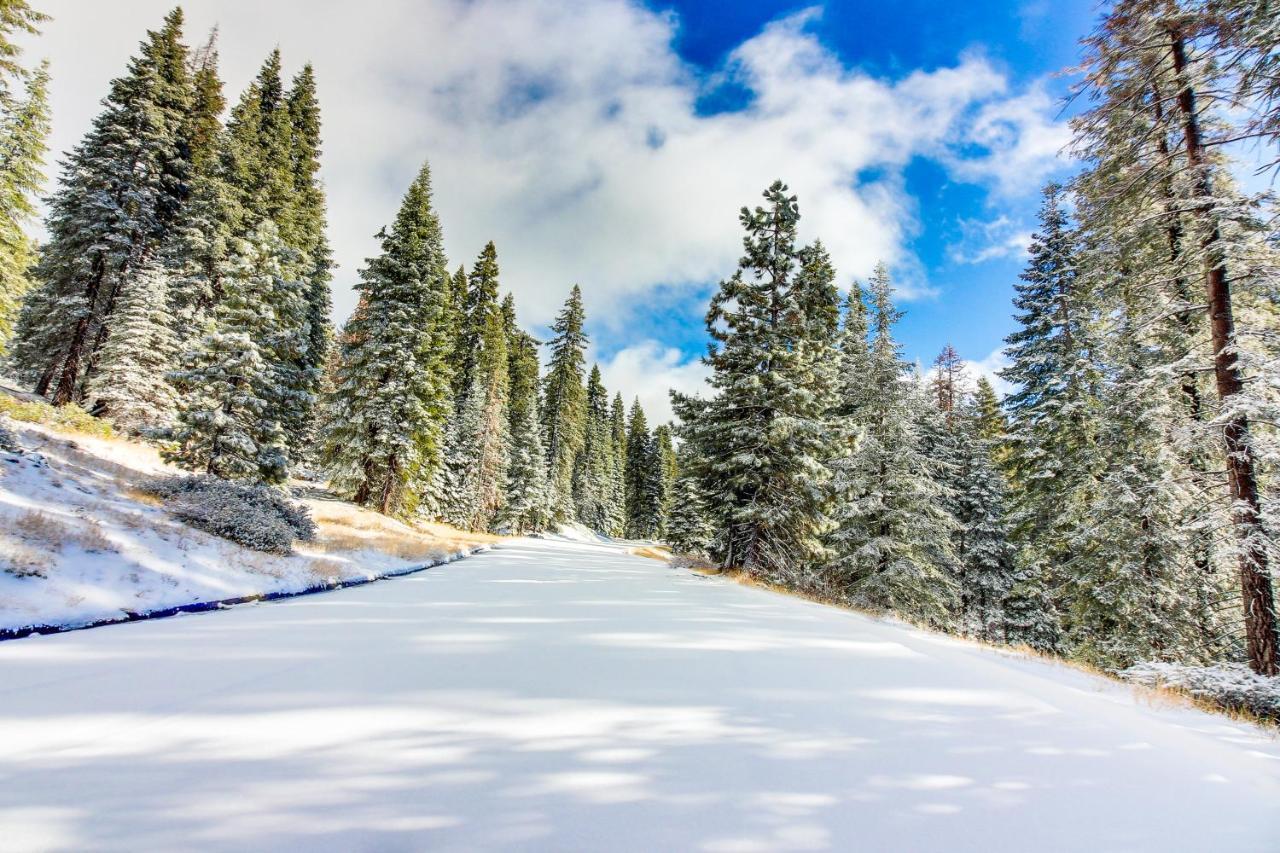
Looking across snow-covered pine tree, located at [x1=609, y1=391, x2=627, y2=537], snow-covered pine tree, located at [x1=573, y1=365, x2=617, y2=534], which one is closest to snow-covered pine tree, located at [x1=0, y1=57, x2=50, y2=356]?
snow-covered pine tree, located at [x1=573, y1=365, x2=617, y2=534]

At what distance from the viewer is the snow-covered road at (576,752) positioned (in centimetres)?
195

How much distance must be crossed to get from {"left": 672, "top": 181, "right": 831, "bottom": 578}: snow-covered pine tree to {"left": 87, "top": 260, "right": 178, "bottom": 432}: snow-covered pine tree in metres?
22.9

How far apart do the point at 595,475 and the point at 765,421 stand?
4556 cm

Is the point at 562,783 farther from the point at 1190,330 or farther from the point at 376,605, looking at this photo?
the point at 1190,330

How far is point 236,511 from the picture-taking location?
30.8 feet

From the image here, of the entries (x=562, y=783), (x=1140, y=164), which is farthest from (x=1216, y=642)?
(x=562, y=783)

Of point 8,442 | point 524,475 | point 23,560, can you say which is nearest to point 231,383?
point 8,442

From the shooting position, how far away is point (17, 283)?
657 inches

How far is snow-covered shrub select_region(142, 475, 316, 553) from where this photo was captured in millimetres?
8945

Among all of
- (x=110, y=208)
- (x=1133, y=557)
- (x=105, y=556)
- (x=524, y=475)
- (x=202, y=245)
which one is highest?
(x=110, y=208)

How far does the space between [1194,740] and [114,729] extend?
6404 millimetres

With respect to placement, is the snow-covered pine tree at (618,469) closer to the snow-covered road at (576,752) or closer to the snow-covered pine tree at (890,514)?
the snow-covered pine tree at (890,514)

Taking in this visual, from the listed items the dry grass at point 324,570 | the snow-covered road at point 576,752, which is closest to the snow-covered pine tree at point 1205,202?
the snow-covered road at point 576,752

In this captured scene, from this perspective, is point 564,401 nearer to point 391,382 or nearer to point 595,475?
point 595,475
